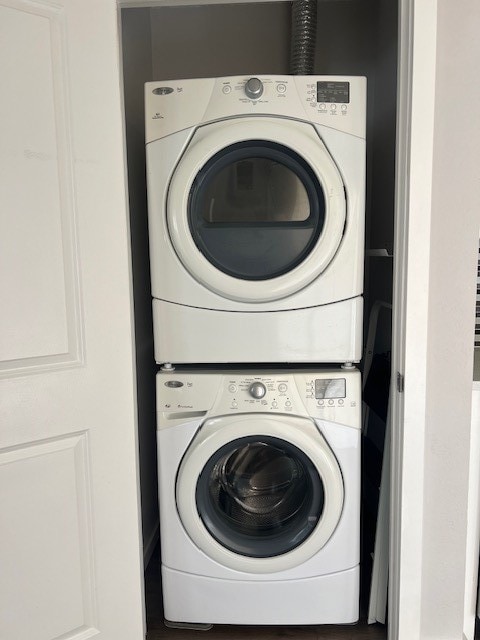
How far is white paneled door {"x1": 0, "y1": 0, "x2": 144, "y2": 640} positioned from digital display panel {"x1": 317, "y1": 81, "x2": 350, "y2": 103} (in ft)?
1.94

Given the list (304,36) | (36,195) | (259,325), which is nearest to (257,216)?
(259,325)

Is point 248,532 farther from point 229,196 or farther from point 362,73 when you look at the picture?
point 362,73

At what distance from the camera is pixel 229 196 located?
1.58 m

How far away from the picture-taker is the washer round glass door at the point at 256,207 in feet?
4.90

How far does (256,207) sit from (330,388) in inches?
24.2

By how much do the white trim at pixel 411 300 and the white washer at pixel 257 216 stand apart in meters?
0.14

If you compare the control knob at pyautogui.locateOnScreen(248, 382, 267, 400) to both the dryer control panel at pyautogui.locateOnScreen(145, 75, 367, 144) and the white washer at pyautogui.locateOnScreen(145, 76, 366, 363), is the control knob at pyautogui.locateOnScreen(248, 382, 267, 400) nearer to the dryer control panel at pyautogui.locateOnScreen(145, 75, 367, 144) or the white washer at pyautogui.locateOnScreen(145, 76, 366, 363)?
the white washer at pyautogui.locateOnScreen(145, 76, 366, 363)

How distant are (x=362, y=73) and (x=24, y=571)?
234cm

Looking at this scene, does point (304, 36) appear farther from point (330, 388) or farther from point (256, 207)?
point (330, 388)

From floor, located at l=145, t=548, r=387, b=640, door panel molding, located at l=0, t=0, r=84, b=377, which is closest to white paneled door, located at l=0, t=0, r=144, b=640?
door panel molding, located at l=0, t=0, r=84, b=377

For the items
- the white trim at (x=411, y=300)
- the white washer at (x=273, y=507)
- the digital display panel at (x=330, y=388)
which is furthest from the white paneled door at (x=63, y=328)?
the white trim at (x=411, y=300)

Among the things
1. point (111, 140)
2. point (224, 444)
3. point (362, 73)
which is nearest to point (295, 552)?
point (224, 444)

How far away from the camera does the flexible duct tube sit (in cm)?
198

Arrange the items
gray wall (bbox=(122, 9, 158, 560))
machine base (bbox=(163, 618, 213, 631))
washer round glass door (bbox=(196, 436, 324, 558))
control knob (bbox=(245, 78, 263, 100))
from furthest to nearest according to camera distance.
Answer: gray wall (bbox=(122, 9, 158, 560))
machine base (bbox=(163, 618, 213, 631))
washer round glass door (bbox=(196, 436, 324, 558))
control knob (bbox=(245, 78, 263, 100))
